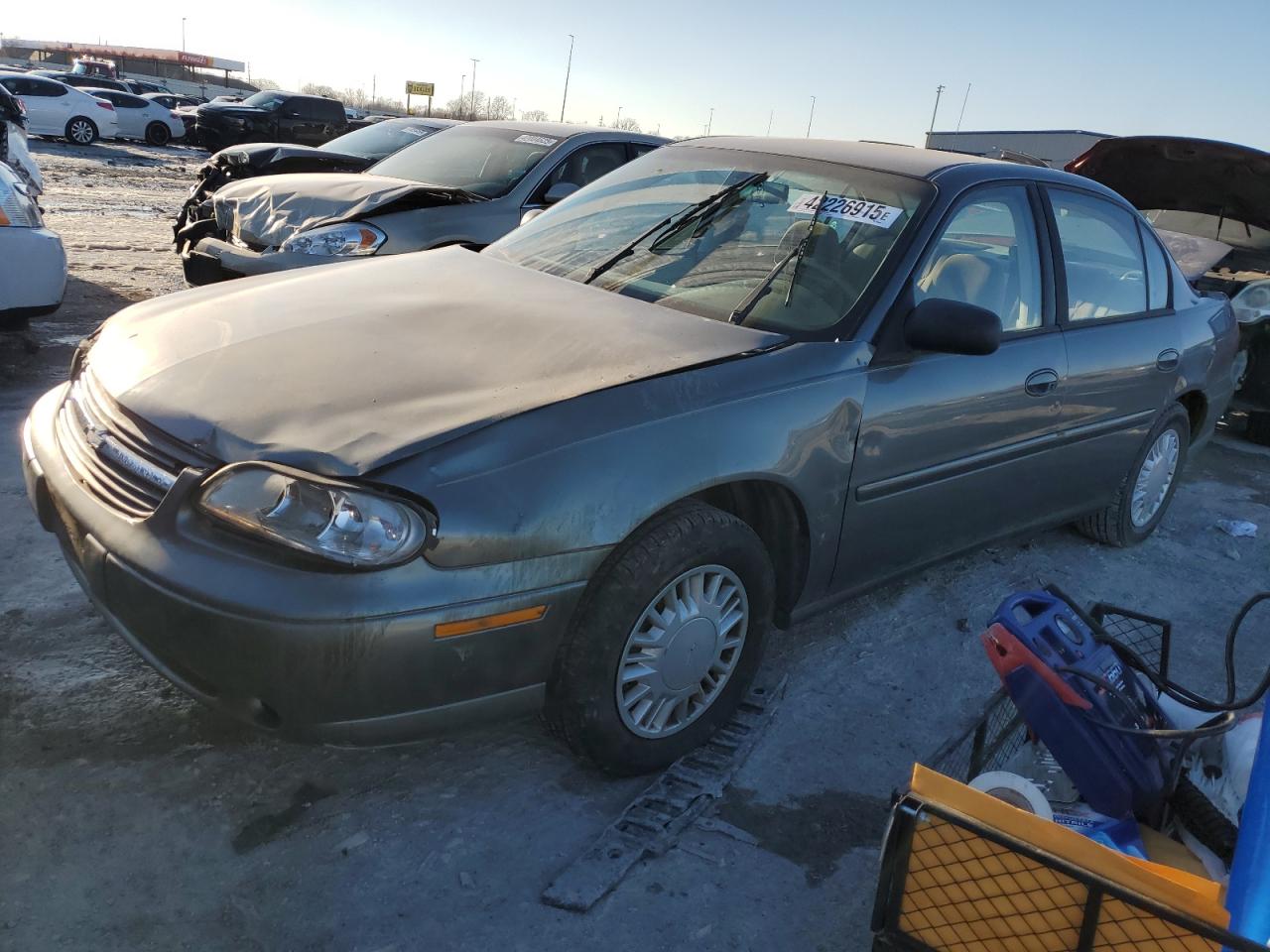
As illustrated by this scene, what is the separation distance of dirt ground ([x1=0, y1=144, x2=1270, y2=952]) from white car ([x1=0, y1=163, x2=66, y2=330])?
1.95 metres

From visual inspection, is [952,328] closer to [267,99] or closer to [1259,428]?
[1259,428]

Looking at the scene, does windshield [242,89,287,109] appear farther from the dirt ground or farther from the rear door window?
the rear door window

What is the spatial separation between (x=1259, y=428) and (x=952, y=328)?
222 inches

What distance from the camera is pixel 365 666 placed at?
2.01 meters

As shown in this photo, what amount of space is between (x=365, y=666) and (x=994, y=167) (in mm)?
2648

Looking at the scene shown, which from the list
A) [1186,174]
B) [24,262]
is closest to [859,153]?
[24,262]

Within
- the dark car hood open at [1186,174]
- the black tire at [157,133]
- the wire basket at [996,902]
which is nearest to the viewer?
the wire basket at [996,902]

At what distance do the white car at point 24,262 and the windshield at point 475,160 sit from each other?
2.27m

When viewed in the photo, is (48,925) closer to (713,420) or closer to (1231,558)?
(713,420)

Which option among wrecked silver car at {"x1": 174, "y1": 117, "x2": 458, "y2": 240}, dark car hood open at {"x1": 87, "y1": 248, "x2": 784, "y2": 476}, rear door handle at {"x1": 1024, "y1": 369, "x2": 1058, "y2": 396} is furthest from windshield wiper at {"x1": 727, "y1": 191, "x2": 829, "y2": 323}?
wrecked silver car at {"x1": 174, "y1": 117, "x2": 458, "y2": 240}

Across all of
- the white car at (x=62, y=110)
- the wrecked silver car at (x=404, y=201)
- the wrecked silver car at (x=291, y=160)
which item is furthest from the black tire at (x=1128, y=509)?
the white car at (x=62, y=110)

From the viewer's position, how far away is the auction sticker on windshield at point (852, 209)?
3.09 metres

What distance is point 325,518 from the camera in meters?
2.03

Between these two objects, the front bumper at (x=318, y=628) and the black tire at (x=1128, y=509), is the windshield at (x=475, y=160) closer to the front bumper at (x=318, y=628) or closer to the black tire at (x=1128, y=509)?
the black tire at (x=1128, y=509)
